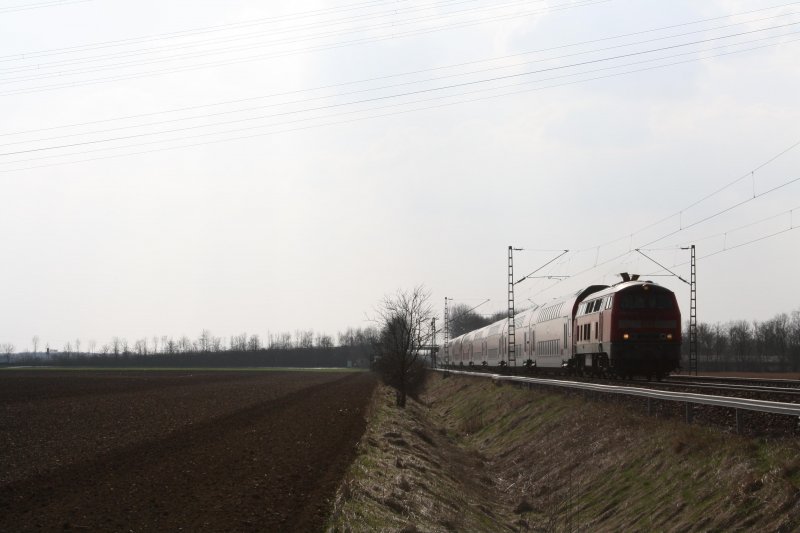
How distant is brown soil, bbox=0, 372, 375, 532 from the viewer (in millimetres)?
15391

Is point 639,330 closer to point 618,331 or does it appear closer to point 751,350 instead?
point 618,331

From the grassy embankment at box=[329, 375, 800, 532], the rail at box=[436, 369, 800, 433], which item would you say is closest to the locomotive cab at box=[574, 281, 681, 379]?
the grassy embankment at box=[329, 375, 800, 532]

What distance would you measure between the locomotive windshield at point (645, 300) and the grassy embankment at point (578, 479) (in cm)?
487

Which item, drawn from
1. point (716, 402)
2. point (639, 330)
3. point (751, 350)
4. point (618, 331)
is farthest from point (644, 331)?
point (751, 350)

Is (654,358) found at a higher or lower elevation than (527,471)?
higher

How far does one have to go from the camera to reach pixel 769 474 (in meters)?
13.6

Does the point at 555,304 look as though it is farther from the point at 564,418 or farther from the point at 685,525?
the point at 685,525

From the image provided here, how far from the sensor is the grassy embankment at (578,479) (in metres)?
13.8

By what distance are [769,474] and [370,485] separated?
26.9 feet

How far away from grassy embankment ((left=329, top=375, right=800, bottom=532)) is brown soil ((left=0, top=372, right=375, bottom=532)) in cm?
133

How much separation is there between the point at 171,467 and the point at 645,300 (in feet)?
67.2

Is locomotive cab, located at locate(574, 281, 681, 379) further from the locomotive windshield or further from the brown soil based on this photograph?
the brown soil

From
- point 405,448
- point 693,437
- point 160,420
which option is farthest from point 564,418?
point 160,420

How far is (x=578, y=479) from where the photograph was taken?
20.7 meters
